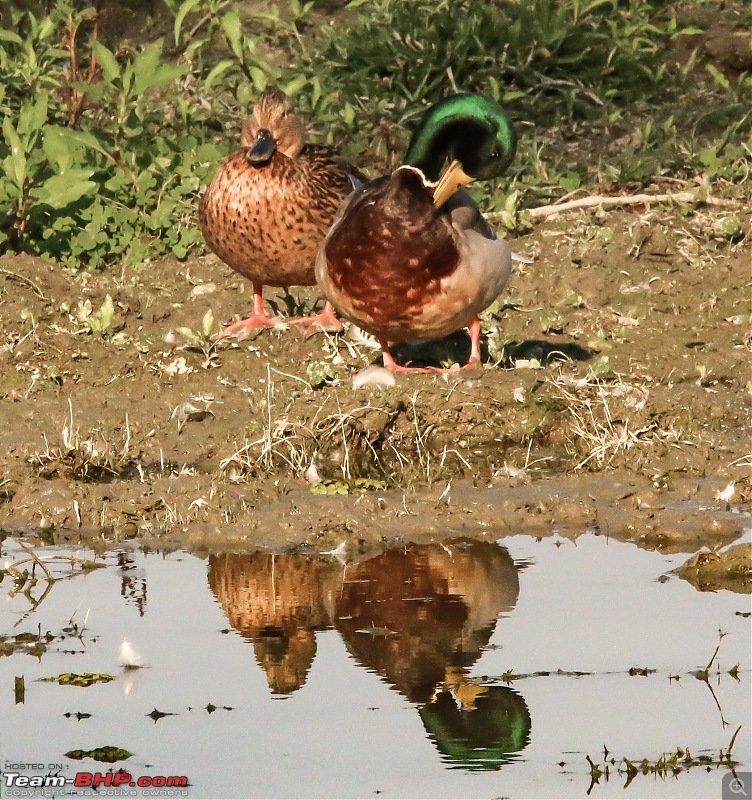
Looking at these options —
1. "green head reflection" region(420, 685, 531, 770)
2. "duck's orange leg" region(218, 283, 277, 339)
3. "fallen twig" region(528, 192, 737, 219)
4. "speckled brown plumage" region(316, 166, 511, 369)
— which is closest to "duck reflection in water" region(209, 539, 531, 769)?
"green head reflection" region(420, 685, 531, 770)

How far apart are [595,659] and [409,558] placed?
1.12 meters

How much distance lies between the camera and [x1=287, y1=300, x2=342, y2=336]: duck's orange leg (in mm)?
7637

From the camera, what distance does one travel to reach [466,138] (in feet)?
21.8

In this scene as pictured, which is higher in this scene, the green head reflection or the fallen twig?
the fallen twig

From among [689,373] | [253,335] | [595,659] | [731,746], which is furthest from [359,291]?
[731,746]

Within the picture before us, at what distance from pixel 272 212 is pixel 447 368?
1.14m

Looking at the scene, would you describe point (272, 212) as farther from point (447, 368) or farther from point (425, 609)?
point (425, 609)

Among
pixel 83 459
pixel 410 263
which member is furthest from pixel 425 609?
pixel 410 263

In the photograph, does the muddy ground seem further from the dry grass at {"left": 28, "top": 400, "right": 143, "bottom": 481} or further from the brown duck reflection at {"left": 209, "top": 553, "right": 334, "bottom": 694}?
the brown duck reflection at {"left": 209, "top": 553, "right": 334, "bottom": 694}

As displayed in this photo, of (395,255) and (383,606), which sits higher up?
(395,255)

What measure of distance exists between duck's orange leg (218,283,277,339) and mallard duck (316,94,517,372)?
1000mm

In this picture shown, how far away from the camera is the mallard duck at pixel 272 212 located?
756 centimetres

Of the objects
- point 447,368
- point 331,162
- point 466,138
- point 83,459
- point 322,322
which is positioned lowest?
point 83,459

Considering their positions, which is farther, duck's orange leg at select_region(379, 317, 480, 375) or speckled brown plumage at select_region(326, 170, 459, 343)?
duck's orange leg at select_region(379, 317, 480, 375)
